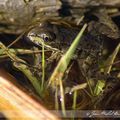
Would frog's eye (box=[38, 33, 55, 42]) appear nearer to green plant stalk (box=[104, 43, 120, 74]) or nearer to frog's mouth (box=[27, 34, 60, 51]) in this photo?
frog's mouth (box=[27, 34, 60, 51])

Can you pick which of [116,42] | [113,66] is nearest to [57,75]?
[113,66]

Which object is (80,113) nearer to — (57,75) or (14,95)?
(57,75)

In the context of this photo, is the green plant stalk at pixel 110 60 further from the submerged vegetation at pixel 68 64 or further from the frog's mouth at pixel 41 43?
the frog's mouth at pixel 41 43

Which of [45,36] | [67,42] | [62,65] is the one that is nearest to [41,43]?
[45,36]

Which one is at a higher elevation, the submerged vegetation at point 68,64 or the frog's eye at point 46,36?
the frog's eye at point 46,36

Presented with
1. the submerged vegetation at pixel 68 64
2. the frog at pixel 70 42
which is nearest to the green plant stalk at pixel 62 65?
the submerged vegetation at pixel 68 64

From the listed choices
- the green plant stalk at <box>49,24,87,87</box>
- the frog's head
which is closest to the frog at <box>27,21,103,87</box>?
the frog's head

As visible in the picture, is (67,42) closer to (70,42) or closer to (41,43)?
(70,42)

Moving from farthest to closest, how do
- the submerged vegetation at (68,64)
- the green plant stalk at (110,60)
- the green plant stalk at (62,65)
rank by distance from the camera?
the green plant stalk at (110,60) < the submerged vegetation at (68,64) < the green plant stalk at (62,65)

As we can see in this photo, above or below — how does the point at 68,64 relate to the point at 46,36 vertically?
below
